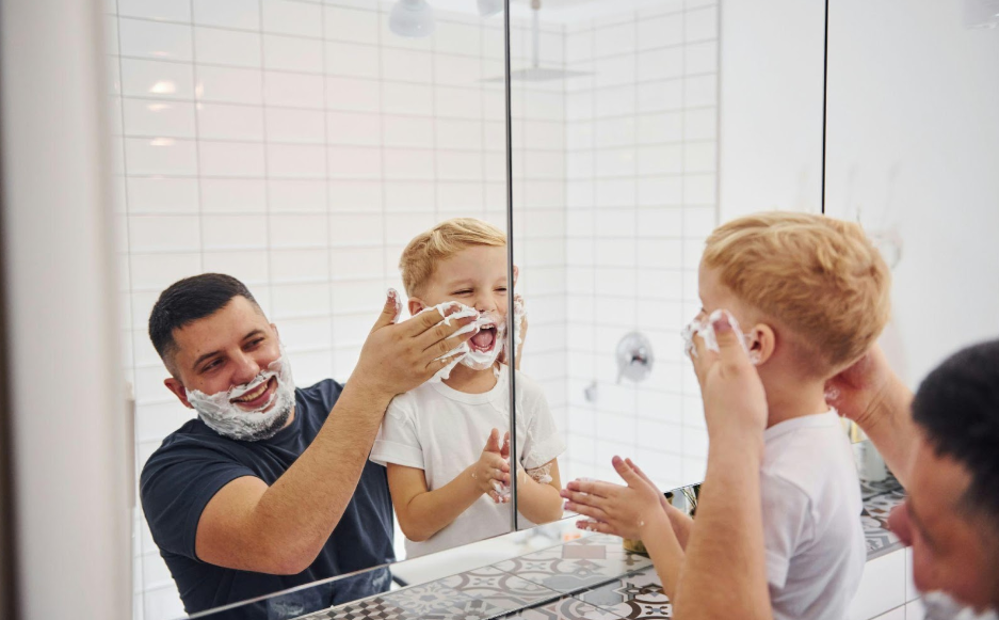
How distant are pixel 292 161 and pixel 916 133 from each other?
0.88 m

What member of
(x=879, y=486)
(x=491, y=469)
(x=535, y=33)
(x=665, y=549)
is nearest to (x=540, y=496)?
(x=491, y=469)

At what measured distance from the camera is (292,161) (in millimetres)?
840

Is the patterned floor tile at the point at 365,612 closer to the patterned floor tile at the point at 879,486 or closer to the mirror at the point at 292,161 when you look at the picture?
the mirror at the point at 292,161

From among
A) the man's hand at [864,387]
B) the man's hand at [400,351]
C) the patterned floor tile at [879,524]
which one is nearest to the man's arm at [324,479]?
the man's hand at [400,351]

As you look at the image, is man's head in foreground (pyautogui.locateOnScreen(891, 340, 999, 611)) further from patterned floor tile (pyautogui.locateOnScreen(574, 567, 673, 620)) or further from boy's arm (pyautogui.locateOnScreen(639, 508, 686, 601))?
patterned floor tile (pyautogui.locateOnScreen(574, 567, 673, 620))

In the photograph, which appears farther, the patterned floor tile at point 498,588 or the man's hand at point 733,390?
the patterned floor tile at point 498,588

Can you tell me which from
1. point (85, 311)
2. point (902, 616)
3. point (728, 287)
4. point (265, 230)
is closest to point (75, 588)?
point (85, 311)

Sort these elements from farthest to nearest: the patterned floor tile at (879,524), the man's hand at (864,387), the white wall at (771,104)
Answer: the patterned floor tile at (879,524) < the white wall at (771,104) < the man's hand at (864,387)

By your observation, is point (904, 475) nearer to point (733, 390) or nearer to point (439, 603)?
point (733, 390)

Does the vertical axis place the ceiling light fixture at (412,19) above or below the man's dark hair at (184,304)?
above

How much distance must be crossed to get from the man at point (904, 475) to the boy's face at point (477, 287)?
0.82ft

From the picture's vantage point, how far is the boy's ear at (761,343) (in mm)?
762

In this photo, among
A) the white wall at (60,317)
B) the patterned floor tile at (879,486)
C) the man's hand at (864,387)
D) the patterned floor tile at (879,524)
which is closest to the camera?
the white wall at (60,317)

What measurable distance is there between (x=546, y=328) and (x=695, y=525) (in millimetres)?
353
